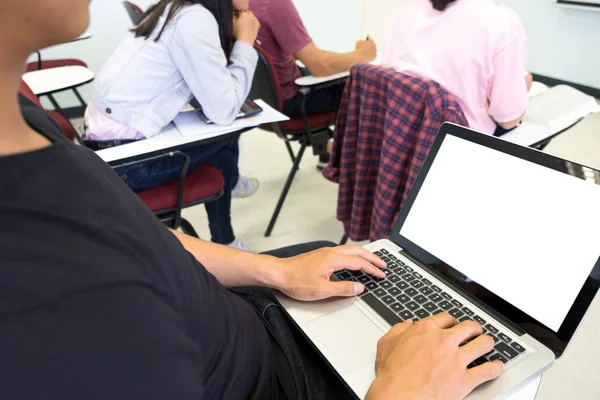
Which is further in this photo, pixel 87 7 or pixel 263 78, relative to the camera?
pixel 263 78

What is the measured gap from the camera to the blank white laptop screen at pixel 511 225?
533 mm

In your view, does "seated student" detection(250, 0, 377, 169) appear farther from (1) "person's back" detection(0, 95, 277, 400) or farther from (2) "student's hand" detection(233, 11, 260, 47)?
(1) "person's back" detection(0, 95, 277, 400)

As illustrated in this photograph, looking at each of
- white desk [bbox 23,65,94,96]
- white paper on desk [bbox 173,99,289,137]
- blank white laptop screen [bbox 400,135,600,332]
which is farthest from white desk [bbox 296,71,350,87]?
blank white laptop screen [bbox 400,135,600,332]

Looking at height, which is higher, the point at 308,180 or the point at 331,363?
the point at 331,363

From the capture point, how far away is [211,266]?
691mm

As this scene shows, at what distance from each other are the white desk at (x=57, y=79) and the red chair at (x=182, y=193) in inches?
19.7

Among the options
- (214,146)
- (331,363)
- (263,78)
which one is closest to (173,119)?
(214,146)

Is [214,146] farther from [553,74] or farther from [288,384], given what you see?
[553,74]

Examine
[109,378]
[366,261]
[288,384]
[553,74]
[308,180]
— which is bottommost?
[308,180]

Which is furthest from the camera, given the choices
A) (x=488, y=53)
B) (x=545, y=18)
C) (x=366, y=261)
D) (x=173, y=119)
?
(x=545, y=18)

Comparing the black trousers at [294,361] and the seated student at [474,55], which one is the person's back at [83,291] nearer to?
the black trousers at [294,361]

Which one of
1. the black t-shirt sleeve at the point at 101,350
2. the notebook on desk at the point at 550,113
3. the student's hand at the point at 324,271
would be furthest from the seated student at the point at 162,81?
the black t-shirt sleeve at the point at 101,350

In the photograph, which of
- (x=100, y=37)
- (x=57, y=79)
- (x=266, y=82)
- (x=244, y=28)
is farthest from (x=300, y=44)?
(x=100, y=37)

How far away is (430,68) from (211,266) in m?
0.89
